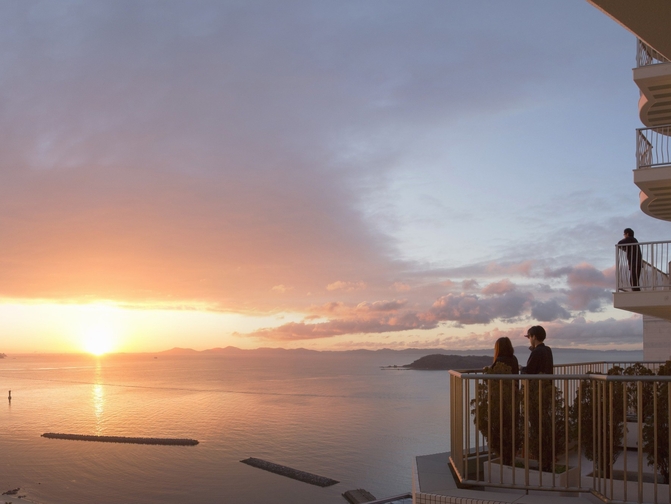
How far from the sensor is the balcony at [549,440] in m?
→ 5.59

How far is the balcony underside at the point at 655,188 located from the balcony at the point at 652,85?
2.47 m

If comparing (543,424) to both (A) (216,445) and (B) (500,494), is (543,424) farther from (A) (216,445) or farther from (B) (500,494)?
(A) (216,445)

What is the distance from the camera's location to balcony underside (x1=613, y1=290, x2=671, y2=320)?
13555mm

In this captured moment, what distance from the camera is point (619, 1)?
2857 millimetres

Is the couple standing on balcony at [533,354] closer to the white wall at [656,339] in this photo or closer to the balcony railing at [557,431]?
the balcony railing at [557,431]

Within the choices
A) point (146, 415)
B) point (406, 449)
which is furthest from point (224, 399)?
point (406, 449)

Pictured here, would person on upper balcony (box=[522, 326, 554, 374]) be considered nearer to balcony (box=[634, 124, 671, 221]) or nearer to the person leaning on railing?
the person leaning on railing

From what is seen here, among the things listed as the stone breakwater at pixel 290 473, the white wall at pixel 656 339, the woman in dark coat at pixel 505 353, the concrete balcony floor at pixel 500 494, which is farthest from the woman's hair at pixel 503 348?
→ the stone breakwater at pixel 290 473

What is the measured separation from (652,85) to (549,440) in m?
13.3

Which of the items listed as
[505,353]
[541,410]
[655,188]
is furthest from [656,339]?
[541,410]

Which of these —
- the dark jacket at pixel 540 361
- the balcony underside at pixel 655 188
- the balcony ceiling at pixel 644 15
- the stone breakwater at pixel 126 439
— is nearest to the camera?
the balcony ceiling at pixel 644 15

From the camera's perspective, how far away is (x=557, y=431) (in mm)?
6539

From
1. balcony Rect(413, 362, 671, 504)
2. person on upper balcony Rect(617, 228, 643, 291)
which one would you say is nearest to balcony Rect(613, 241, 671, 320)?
person on upper balcony Rect(617, 228, 643, 291)

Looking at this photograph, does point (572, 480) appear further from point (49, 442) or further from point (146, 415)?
point (146, 415)
